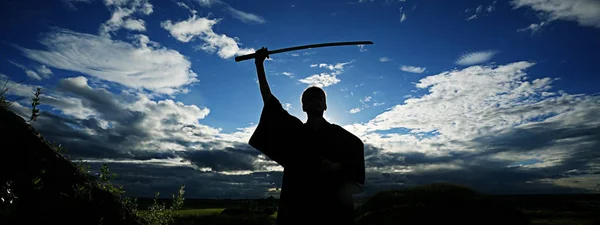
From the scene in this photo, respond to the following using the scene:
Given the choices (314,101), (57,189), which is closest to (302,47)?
(314,101)

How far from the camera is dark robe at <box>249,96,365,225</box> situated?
3186mm

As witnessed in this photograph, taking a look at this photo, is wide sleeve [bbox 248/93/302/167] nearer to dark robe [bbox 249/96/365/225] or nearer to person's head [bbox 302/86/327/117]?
dark robe [bbox 249/96/365/225]

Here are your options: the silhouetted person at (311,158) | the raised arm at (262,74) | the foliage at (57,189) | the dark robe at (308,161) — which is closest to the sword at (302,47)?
the raised arm at (262,74)

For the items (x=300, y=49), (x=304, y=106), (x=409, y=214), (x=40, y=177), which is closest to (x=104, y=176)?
(x=40, y=177)

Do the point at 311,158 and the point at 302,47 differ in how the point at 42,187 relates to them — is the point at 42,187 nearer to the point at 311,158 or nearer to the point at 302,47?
the point at 311,158

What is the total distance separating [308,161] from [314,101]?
0.70 m

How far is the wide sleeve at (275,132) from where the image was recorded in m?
3.46

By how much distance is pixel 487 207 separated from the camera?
1511 centimetres

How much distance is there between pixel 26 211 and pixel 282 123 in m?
2.50

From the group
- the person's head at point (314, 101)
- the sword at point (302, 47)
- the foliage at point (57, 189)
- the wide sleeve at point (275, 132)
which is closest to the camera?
the foliage at point (57, 189)

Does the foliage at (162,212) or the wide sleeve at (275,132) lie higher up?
the wide sleeve at (275,132)

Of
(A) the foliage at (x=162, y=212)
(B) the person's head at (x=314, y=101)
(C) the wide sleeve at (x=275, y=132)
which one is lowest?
(A) the foliage at (x=162, y=212)

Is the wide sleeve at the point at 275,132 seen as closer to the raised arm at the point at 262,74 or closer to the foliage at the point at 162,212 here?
the raised arm at the point at 262,74

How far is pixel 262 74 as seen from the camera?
3717 mm
